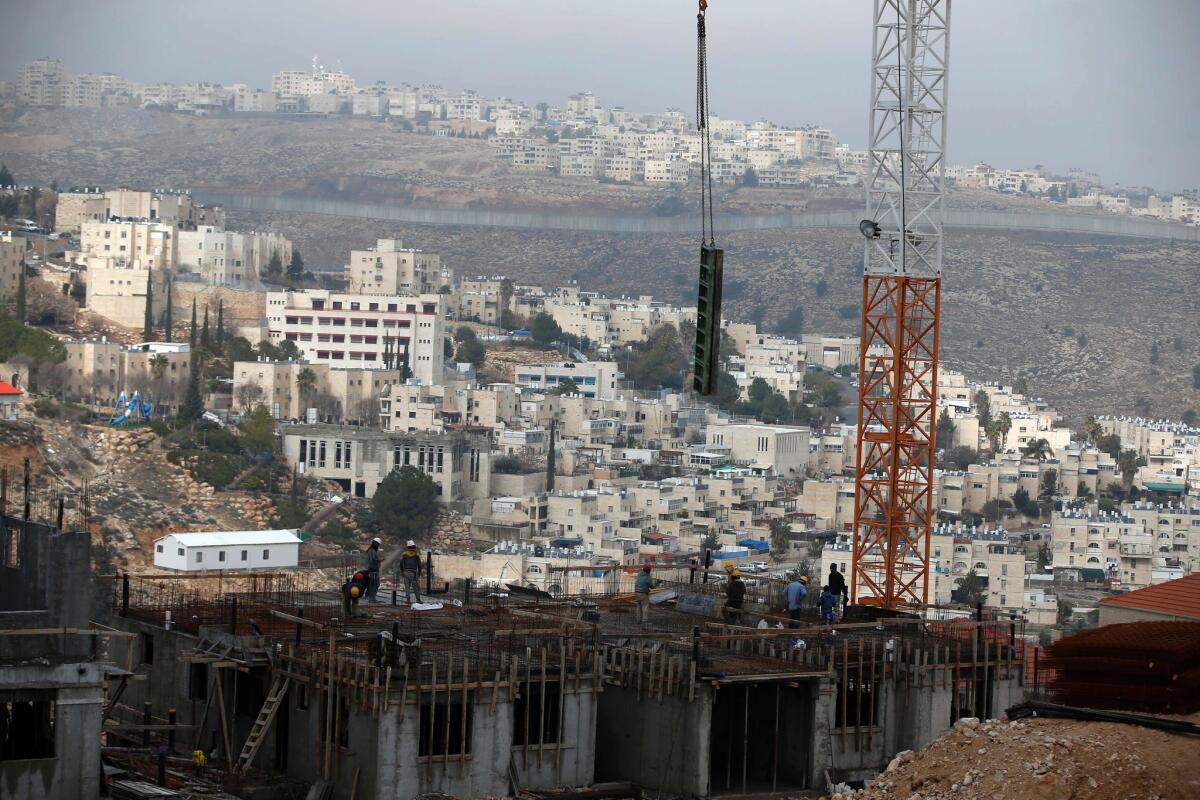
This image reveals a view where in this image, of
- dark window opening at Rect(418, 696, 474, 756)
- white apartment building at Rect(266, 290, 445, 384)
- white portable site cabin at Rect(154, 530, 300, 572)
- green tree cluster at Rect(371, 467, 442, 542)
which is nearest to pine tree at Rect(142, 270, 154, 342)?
white apartment building at Rect(266, 290, 445, 384)

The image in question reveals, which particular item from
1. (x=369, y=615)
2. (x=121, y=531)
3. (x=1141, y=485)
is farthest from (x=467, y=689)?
(x=1141, y=485)

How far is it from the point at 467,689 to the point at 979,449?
61.5 meters

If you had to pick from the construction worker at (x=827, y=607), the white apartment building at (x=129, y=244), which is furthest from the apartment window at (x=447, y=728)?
the white apartment building at (x=129, y=244)

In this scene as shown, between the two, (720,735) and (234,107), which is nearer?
(720,735)

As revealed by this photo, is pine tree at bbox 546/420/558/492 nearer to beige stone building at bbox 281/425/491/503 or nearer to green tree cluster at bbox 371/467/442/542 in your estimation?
beige stone building at bbox 281/425/491/503

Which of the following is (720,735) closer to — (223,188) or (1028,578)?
(1028,578)

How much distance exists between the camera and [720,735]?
16.9 meters

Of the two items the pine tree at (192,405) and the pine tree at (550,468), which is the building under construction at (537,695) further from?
the pine tree at (550,468)

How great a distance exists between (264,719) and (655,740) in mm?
2783

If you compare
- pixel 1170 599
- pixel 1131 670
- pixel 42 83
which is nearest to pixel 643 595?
pixel 1170 599

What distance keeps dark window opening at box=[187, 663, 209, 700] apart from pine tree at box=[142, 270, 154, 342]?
5037 centimetres

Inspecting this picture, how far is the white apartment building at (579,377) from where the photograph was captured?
7494cm

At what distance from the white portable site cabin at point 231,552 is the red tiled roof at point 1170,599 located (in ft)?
56.1

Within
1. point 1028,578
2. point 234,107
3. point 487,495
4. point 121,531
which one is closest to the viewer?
point 121,531
